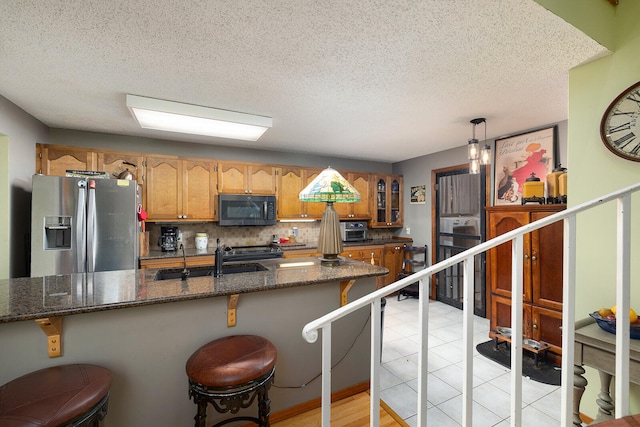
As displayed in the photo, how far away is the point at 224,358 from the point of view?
1432mm

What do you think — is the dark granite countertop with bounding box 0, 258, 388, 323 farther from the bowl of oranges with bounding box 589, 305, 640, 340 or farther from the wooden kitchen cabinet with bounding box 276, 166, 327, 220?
the wooden kitchen cabinet with bounding box 276, 166, 327, 220

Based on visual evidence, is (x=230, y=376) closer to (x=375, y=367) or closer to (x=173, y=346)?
(x=173, y=346)

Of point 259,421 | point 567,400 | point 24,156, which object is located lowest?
point 259,421

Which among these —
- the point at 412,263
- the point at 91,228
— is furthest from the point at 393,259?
the point at 91,228

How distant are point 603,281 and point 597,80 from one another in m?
1.26

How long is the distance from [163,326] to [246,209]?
2501 millimetres

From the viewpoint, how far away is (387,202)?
522 cm

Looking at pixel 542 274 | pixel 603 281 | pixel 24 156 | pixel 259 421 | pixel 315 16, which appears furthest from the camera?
pixel 24 156

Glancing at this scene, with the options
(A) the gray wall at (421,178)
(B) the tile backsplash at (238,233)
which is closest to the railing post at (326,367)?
(B) the tile backsplash at (238,233)

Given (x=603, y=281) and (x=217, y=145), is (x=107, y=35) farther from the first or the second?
(x=603, y=281)

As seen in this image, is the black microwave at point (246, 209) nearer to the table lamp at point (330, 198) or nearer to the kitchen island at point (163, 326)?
the kitchen island at point (163, 326)

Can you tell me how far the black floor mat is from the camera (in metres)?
2.40

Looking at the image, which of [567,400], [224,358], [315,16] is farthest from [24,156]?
[567,400]

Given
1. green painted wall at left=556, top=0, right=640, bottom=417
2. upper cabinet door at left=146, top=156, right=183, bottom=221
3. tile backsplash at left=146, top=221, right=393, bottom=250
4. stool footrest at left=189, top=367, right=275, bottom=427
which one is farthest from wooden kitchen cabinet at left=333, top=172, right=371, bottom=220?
stool footrest at left=189, top=367, right=275, bottom=427
